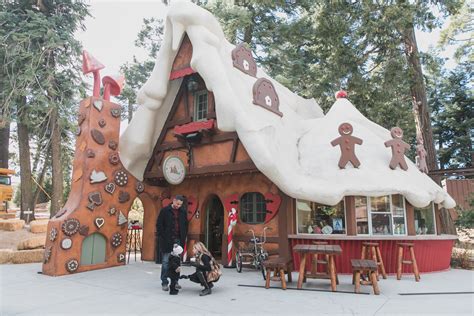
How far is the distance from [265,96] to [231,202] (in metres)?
3.26

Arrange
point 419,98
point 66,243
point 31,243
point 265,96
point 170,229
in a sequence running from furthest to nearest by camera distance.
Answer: point 419,98, point 31,243, point 265,96, point 66,243, point 170,229

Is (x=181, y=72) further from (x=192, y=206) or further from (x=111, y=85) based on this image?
(x=192, y=206)

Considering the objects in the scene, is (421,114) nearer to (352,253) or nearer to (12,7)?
(352,253)

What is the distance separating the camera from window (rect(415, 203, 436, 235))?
9586mm

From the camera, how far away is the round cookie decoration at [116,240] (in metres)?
10.3

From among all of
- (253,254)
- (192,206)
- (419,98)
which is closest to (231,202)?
(192,206)

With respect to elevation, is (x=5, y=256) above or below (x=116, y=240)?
below

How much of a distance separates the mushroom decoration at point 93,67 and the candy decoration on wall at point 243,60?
162 inches

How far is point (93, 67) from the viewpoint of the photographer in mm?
10828

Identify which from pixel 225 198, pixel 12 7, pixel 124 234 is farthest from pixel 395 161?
pixel 12 7

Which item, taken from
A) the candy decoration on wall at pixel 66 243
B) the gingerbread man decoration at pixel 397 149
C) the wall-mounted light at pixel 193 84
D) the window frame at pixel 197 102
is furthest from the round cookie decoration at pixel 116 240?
the gingerbread man decoration at pixel 397 149

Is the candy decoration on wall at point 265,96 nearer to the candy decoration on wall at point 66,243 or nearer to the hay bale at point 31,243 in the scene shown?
the candy decoration on wall at point 66,243

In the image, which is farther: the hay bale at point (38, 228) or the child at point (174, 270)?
the hay bale at point (38, 228)

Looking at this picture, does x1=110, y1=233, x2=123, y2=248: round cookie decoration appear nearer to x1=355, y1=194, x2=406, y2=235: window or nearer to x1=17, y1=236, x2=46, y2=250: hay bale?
x1=17, y1=236, x2=46, y2=250: hay bale
